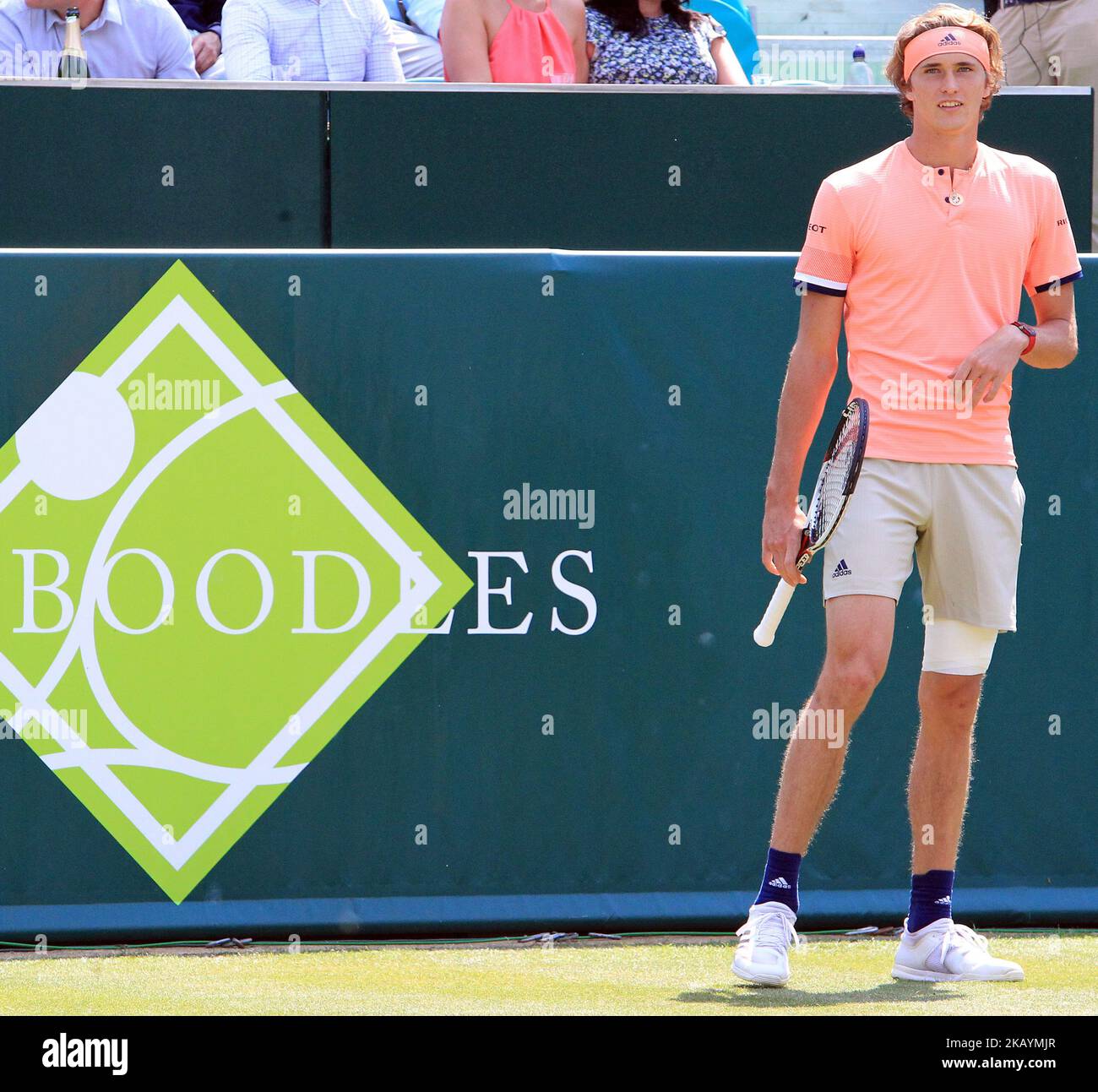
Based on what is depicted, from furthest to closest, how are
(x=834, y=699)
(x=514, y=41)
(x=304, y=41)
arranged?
(x=304, y=41)
(x=514, y=41)
(x=834, y=699)

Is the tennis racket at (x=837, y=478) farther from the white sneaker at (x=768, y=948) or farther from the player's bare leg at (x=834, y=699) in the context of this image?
Result: the white sneaker at (x=768, y=948)

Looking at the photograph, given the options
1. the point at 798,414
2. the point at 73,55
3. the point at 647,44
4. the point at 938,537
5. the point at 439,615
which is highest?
the point at 647,44

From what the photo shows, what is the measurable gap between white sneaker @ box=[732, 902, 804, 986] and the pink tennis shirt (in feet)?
2.90

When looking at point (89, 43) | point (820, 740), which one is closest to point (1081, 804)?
point (820, 740)

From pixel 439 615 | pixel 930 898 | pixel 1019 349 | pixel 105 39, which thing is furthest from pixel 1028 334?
pixel 105 39

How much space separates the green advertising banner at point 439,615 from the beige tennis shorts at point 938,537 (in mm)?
884

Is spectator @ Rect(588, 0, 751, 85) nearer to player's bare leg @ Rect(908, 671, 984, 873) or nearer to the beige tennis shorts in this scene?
the beige tennis shorts

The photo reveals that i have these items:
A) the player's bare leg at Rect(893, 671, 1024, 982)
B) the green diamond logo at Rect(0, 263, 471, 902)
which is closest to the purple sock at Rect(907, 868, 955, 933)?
the player's bare leg at Rect(893, 671, 1024, 982)

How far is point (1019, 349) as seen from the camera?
341 cm

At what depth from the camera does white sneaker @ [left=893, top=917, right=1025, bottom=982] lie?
342 centimetres

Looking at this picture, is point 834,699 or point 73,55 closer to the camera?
point 834,699

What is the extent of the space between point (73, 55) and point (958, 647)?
119 inches

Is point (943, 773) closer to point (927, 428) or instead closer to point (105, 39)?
point (927, 428)

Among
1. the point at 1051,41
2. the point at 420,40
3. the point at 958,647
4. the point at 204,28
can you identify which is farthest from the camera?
the point at 420,40
